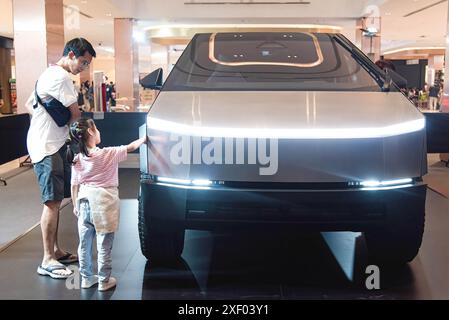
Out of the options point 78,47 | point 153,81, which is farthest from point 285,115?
point 78,47

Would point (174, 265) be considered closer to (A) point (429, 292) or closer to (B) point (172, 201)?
(B) point (172, 201)

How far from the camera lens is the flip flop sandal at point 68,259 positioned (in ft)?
11.1

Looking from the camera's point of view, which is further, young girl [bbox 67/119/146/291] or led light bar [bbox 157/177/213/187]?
young girl [bbox 67/119/146/291]

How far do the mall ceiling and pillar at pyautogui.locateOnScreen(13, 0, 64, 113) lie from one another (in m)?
4.16

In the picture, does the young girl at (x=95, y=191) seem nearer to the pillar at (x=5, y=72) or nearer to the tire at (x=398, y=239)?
the tire at (x=398, y=239)

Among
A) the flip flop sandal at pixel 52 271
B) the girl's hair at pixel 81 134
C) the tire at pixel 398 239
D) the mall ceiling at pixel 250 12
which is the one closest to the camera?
the tire at pixel 398 239

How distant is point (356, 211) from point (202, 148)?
2.73 feet

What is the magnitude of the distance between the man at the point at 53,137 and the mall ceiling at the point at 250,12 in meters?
9.63

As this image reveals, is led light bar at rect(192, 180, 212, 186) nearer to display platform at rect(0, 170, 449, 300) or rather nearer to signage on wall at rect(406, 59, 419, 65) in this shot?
display platform at rect(0, 170, 449, 300)

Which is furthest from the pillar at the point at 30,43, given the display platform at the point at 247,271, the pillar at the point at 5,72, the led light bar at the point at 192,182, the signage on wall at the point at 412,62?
the signage on wall at the point at 412,62

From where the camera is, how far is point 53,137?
10.3 ft

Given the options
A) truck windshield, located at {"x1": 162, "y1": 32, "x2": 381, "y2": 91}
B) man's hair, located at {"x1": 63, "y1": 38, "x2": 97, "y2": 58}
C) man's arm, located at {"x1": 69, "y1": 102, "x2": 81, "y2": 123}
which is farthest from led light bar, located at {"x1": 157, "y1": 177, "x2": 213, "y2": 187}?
man's hair, located at {"x1": 63, "y1": 38, "x2": 97, "y2": 58}

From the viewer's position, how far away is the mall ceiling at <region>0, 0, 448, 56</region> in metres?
13.0

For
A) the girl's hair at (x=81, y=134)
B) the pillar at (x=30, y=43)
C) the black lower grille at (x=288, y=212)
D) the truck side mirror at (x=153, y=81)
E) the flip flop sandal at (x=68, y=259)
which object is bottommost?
A: the flip flop sandal at (x=68, y=259)
